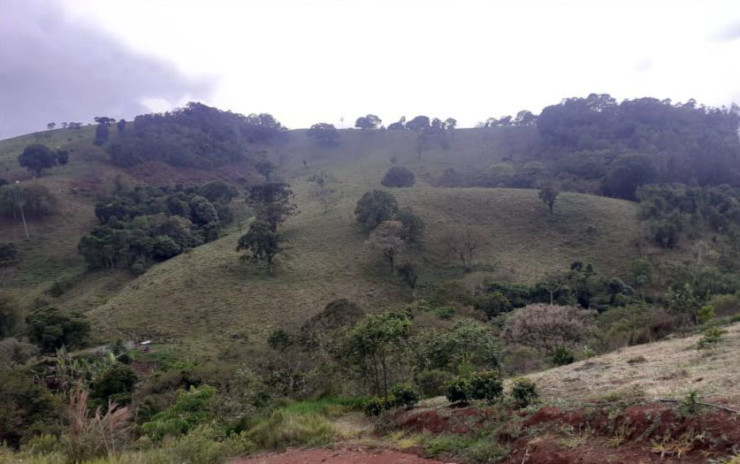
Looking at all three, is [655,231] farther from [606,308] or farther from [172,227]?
[172,227]

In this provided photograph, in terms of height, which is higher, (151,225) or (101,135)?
(101,135)

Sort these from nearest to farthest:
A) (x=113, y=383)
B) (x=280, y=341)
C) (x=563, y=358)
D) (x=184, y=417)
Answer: (x=184, y=417), (x=563, y=358), (x=113, y=383), (x=280, y=341)

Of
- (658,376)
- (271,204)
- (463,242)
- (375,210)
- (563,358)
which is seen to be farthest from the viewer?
(271,204)

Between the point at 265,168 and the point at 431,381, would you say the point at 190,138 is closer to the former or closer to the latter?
the point at 265,168

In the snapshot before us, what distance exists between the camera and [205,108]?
98.1 meters

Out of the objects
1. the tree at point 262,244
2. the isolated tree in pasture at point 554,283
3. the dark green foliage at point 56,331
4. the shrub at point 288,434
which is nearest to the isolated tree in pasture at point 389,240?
the tree at point 262,244

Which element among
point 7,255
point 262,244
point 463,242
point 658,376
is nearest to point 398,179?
point 463,242

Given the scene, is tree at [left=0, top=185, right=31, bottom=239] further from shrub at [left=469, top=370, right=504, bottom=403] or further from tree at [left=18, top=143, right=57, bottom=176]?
shrub at [left=469, top=370, right=504, bottom=403]

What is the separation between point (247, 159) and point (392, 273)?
58.8 metres

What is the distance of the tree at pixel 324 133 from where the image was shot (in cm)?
9606

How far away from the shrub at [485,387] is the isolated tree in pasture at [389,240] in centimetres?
2961

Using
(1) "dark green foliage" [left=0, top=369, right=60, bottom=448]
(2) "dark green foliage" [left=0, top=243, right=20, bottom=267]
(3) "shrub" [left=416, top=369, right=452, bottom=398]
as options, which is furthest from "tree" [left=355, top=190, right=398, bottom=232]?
(2) "dark green foliage" [left=0, top=243, right=20, bottom=267]

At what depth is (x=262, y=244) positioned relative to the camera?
39.0m

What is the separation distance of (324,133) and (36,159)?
47725mm
